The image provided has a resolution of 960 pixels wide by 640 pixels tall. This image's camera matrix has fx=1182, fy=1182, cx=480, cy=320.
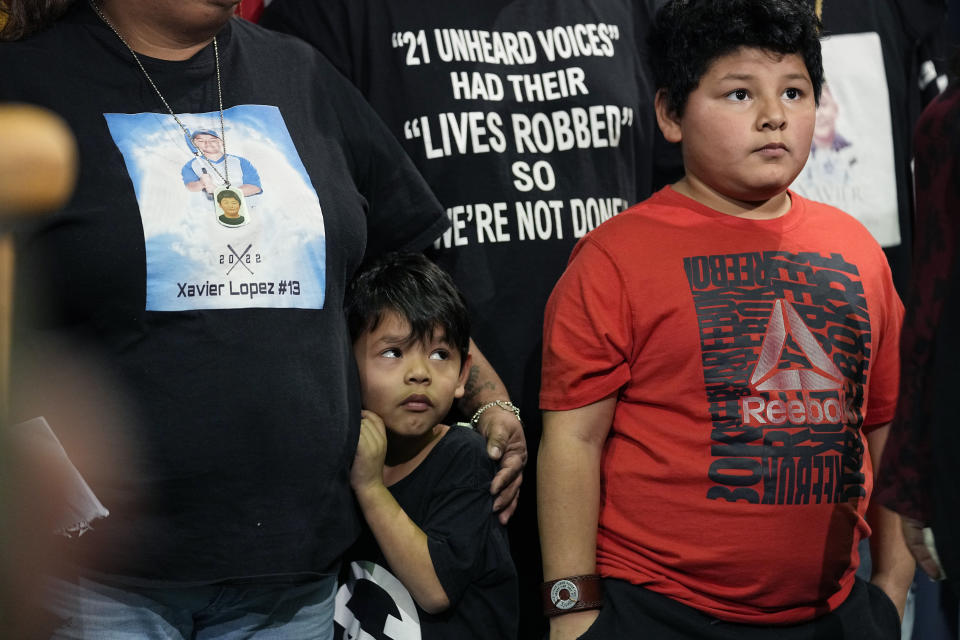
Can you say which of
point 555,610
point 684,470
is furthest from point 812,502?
point 555,610

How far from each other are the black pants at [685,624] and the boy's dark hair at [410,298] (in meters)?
0.58

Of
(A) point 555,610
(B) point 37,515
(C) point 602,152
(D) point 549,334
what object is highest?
(C) point 602,152

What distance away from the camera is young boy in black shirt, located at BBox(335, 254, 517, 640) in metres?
2.18

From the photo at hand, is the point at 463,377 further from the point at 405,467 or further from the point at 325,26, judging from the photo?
the point at 325,26

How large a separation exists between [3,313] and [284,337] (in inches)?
34.3

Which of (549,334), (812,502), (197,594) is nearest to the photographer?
(197,594)

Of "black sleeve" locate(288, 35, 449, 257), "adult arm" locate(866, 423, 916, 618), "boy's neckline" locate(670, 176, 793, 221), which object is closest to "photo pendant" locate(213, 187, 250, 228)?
"black sleeve" locate(288, 35, 449, 257)

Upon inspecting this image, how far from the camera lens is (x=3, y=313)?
3.36ft

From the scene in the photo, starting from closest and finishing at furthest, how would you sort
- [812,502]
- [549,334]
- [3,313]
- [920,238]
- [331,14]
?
1. [3,313]
2. [920,238]
3. [812,502]
4. [549,334]
5. [331,14]

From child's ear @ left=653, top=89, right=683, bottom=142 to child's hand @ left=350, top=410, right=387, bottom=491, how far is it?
78 cm

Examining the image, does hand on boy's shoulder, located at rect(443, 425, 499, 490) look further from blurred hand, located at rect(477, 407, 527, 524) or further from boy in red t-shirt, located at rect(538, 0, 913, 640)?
boy in red t-shirt, located at rect(538, 0, 913, 640)

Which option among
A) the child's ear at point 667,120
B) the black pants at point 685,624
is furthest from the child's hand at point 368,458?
the child's ear at point 667,120

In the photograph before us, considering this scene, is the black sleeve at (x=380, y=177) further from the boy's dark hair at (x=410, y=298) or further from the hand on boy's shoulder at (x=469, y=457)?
the hand on boy's shoulder at (x=469, y=457)

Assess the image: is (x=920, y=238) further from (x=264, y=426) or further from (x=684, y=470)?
(x=264, y=426)
